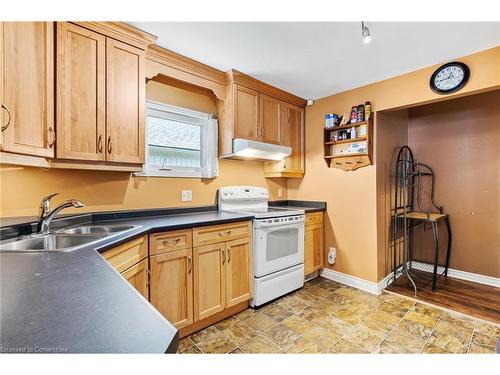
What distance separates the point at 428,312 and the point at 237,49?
2898mm

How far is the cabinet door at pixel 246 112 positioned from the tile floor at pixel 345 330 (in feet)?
5.85

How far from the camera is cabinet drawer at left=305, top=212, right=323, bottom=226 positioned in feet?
9.46

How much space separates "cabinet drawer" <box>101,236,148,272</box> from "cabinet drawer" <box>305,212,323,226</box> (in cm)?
188

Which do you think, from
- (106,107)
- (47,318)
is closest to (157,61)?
(106,107)

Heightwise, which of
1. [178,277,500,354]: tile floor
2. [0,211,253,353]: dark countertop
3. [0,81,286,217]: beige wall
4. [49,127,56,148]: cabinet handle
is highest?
[49,127,56,148]: cabinet handle

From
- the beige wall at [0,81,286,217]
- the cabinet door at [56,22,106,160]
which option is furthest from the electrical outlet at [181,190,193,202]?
the cabinet door at [56,22,106,160]

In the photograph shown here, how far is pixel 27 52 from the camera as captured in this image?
4.20 feet

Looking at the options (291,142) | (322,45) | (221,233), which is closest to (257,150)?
(291,142)

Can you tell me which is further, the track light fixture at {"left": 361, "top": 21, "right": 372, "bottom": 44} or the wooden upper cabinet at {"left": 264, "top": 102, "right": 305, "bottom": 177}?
the wooden upper cabinet at {"left": 264, "top": 102, "right": 305, "bottom": 177}

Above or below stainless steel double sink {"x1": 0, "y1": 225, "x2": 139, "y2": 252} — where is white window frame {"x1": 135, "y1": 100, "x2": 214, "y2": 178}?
above

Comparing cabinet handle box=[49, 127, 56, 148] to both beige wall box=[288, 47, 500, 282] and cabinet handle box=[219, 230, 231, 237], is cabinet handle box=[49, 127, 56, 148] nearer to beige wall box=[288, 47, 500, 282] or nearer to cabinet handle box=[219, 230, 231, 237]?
cabinet handle box=[219, 230, 231, 237]

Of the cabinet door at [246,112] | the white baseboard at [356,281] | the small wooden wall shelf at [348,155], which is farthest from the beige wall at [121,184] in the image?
the white baseboard at [356,281]

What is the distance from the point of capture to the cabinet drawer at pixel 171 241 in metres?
1.67
